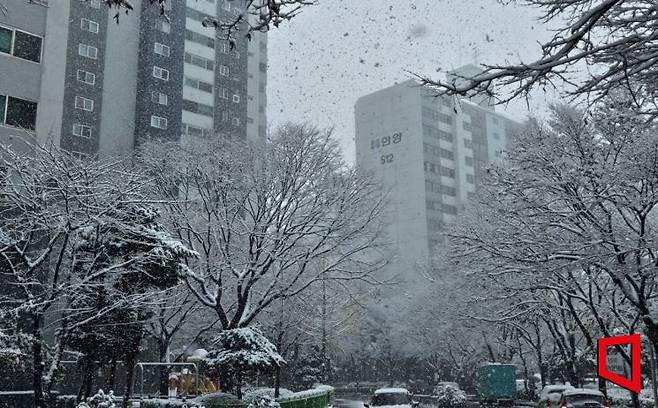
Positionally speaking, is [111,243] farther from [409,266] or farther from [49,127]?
[409,266]

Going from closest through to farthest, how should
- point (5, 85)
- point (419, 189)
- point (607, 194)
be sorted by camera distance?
point (607, 194), point (5, 85), point (419, 189)

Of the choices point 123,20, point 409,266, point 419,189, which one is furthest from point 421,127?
point 123,20

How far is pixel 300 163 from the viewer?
24.9 metres

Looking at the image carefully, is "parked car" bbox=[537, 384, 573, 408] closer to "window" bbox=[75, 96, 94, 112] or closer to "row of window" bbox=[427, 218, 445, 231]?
"window" bbox=[75, 96, 94, 112]

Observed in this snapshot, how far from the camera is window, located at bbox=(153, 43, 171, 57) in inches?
1770

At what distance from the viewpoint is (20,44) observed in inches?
869

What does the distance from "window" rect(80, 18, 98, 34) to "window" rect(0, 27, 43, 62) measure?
1908 centimetres

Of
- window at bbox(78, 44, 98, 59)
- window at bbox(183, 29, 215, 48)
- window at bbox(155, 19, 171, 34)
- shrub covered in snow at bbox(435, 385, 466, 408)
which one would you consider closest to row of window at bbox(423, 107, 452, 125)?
window at bbox(183, 29, 215, 48)

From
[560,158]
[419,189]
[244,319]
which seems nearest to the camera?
[560,158]

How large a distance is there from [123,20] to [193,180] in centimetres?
2269

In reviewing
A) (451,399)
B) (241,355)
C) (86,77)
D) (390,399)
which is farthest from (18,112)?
(451,399)

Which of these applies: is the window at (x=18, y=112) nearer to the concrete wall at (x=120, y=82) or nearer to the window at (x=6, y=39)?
the window at (x=6, y=39)

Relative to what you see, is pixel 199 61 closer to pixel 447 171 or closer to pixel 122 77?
pixel 122 77

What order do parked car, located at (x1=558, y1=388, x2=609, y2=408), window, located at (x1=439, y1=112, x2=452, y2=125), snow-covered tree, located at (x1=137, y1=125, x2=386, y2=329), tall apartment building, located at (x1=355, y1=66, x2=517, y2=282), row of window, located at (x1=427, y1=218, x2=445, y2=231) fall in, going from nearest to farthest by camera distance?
parked car, located at (x1=558, y1=388, x2=609, y2=408), snow-covered tree, located at (x1=137, y1=125, x2=386, y2=329), row of window, located at (x1=427, y1=218, x2=445, y2=231), tall apartment building, located at (x1=355, y1=66, x2=517, y2=282), window, located at (x1=439, y1=112, x2=452, y2=125)
